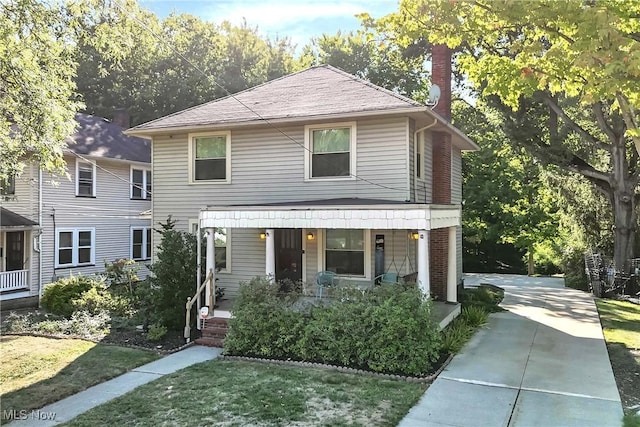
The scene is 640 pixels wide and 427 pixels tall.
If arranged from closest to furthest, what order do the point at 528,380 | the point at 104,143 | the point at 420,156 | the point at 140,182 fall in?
the point at 528,380
the point at 420,156
the point at 104,143
the point at 140,182

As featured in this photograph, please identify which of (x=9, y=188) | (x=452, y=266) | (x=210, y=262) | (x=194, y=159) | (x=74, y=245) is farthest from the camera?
(x=74, y=245)

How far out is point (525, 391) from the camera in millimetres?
7031

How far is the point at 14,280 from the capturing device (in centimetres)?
1612

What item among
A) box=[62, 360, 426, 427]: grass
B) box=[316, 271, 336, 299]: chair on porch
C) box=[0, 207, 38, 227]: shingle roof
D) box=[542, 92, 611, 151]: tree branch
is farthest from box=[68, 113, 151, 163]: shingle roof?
box=[542, 92, 611, 151]: tree branch

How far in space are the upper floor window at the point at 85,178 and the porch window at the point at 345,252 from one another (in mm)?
10950

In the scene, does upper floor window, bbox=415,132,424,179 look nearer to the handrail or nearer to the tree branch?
the handrail

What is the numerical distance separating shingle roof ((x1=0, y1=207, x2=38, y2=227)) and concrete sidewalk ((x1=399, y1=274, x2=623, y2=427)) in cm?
1462

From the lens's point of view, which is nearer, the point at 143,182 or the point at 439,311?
the point at 439,311

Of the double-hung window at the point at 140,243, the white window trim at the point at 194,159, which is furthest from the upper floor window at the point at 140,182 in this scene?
the white window trim at the point at 194,159

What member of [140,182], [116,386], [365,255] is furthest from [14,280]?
[365,255]

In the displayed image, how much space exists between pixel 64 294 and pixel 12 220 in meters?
4.06

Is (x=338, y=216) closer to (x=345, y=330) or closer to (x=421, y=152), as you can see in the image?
(x=345, y=330)

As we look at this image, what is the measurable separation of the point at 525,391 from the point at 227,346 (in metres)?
5.38

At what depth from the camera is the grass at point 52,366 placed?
282 inches
